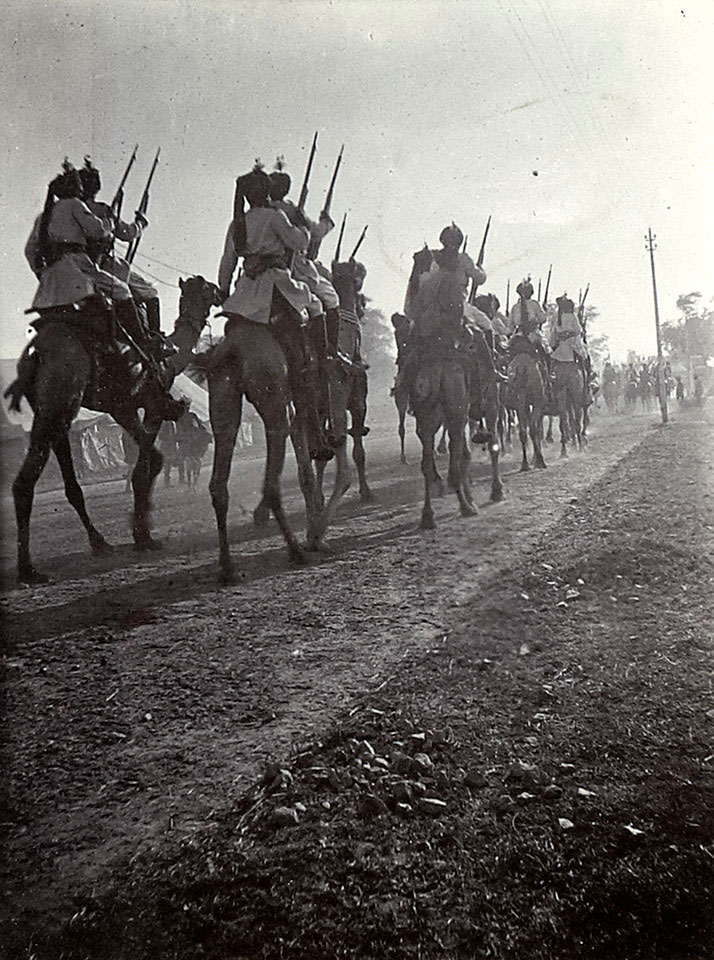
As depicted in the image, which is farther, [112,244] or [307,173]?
[307,173]

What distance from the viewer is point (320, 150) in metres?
2.01

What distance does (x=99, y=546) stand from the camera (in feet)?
5.95

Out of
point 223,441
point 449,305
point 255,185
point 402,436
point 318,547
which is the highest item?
point 255,185

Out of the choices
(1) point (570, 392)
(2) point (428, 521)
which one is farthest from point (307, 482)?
(1) point (570, 392)

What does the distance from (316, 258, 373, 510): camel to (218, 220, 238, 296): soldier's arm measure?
→ 60 centimetres

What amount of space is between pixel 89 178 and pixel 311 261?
101 cm

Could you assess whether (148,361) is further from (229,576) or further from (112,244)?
(229,576)

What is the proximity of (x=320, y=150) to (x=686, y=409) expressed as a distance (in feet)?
25.4

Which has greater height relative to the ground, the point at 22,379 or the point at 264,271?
the point at 264,271

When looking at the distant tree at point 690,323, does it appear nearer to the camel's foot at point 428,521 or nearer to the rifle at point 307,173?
the camel's foot at point 428,521

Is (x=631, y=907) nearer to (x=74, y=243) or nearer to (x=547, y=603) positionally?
(x=547, y=603)

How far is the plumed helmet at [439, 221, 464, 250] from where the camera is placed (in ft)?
7.59

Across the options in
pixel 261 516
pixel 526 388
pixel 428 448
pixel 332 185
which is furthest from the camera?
pixel 526 388

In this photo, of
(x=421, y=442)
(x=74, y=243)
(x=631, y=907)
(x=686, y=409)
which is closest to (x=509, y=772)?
(x=631, y=907)
